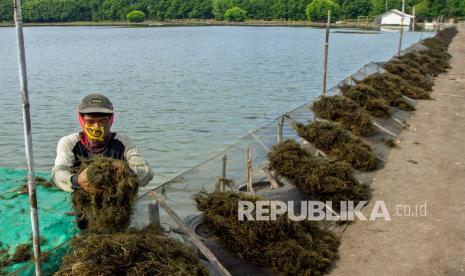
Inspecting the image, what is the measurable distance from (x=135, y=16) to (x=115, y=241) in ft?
545

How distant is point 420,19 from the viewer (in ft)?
406

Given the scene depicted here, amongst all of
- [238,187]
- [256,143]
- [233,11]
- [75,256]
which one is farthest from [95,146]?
[233,11]

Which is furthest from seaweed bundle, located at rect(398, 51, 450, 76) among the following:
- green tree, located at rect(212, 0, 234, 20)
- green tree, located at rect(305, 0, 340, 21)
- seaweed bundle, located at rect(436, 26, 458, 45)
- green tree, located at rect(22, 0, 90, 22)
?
green tree, located at rect(212, 0, 234, 20)

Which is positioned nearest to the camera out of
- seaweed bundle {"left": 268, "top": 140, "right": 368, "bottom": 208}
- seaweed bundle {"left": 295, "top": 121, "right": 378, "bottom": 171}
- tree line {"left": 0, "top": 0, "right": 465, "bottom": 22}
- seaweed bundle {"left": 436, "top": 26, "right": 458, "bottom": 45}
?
seaweed bundle {"left": 268, "top": 140, "right": 368, "bottom": 208}

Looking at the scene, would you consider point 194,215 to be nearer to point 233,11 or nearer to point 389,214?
point 389,214

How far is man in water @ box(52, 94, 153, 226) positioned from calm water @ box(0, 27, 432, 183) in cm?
781

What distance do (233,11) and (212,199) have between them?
161207mm

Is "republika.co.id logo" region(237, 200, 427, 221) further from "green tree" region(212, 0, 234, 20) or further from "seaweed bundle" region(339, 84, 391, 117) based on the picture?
"green tree" region(212, 0, 234, 20)

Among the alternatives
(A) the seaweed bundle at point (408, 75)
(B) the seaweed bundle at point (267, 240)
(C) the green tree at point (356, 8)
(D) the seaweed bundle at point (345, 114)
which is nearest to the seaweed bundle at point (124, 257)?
(B) the seaweed bundle at point (267, 240)

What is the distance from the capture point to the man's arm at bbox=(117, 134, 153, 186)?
16.7 ft

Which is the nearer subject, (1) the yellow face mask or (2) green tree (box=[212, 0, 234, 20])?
(1) the yellow face mask

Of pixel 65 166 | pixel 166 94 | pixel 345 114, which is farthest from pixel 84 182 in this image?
pixel 166 94

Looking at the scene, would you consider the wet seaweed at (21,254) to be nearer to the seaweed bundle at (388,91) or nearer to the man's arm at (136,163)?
the man's arm at (136,163)

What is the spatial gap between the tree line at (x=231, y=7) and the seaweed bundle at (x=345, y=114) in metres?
111
